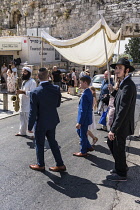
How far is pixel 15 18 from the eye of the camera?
22734 mm

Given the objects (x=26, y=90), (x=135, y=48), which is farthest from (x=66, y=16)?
(x=135, y=48)

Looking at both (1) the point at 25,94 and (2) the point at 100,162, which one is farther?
(1) the point at 25,94

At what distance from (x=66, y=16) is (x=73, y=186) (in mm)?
17953

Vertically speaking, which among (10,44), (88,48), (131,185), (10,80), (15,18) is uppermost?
(15,18)

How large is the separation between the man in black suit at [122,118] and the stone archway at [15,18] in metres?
20.5

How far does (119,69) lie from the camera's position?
3.98 meters

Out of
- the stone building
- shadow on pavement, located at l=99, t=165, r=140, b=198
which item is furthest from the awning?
shadow on pavement, located at l=99, t=165, r=140, b=198

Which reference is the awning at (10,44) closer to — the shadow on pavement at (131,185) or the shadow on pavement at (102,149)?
the shadow on pavement at (102,149)

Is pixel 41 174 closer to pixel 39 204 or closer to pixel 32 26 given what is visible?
pixel 39 204

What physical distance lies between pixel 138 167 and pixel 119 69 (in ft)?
6.30

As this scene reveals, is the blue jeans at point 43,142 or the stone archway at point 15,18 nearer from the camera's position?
the blue jeans at point 43,142

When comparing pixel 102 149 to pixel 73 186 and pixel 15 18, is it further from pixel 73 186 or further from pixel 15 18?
pixel 15 18

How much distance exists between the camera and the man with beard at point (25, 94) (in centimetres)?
588

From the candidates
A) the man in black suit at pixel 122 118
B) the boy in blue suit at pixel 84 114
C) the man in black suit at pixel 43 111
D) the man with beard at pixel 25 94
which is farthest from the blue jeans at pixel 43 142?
the man with beard at pixel 25 94
